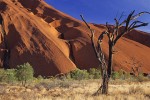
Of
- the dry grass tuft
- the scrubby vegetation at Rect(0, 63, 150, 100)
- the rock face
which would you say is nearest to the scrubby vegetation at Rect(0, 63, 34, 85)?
the scrubby vegetation at Rect(0, 63, 150, 100)

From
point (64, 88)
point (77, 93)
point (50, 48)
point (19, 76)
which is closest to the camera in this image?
point (77, 93)

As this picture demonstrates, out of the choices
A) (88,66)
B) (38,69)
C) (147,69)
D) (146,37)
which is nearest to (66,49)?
(88,66)

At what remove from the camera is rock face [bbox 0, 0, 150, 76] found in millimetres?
80875

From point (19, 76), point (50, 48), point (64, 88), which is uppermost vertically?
point (50, 48)

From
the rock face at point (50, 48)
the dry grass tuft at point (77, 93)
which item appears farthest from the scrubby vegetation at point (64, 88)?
the rock face at point (50, 48)

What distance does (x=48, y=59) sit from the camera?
8025 cm

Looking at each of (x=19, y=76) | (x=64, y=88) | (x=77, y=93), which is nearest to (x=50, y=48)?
(x=19, y=76)

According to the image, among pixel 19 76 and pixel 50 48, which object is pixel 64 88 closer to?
pixel 19 76

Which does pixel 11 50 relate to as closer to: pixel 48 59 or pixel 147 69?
pixel 48 59

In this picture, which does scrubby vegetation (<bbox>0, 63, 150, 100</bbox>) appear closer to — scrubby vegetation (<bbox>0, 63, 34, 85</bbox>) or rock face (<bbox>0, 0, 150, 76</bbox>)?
scrubby vegetation (<bbox>0, 63, 34, 85</bbox>)

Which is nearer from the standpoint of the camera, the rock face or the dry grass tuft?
the dry grass tuft

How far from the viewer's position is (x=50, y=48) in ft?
277

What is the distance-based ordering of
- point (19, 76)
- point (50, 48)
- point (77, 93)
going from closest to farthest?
1. point (77, 93)
2. point (19, 76)
3. point (50, 48)

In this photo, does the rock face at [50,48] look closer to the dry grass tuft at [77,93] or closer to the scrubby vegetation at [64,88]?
the scrubby vegetation at [64,88]
